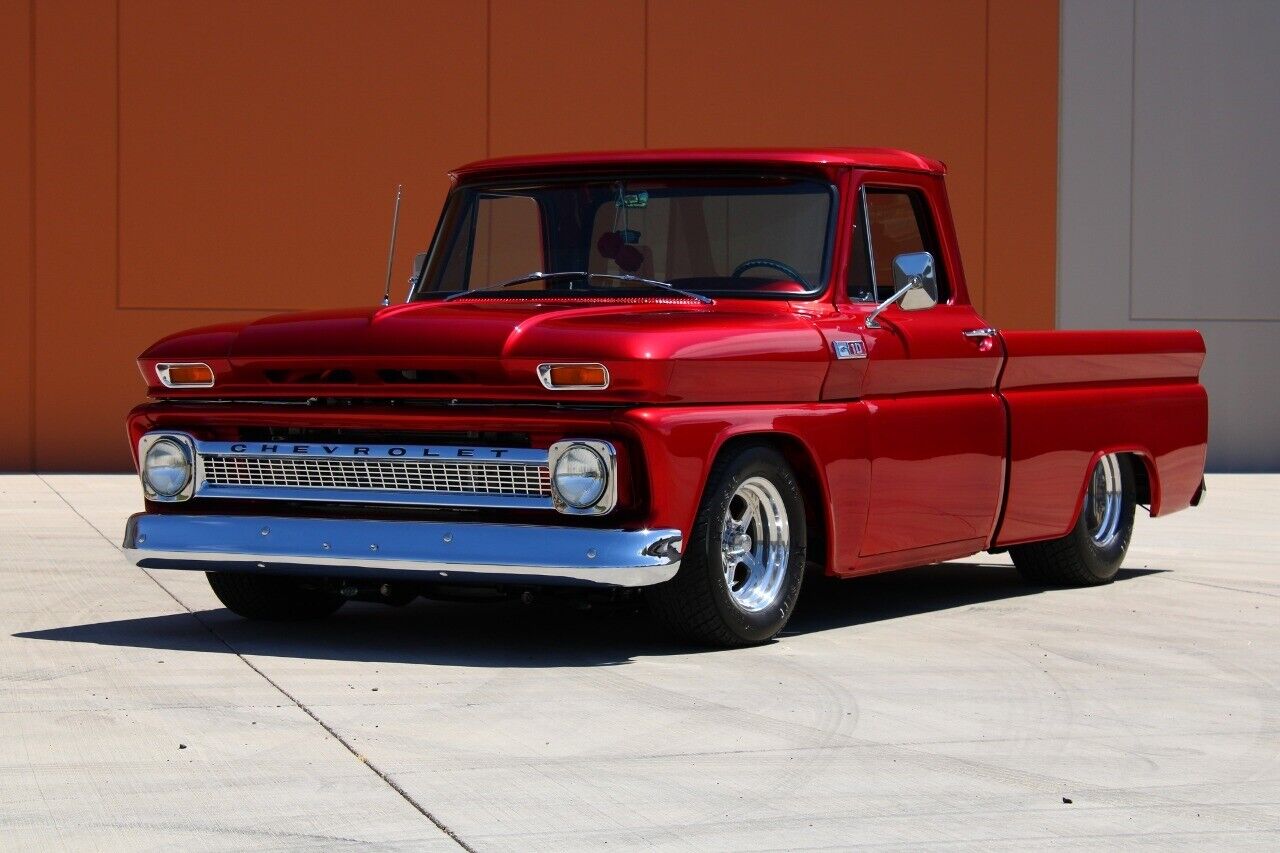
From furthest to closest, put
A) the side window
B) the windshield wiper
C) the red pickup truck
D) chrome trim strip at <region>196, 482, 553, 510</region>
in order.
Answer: the side window
the windshield wiper
chrome trim strip at <region>196, 482, 553, 510</region>
the red pickup truck

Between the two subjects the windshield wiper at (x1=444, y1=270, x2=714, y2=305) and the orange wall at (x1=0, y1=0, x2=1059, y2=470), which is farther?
the orange wall at (x1=0, y1=0, x2=1059, y2=470)

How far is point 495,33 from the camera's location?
1728 cm

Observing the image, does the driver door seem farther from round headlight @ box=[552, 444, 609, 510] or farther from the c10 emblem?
round headlight @ box=[552, 444, 609, 510]

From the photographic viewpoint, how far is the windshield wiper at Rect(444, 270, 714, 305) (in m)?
7.40

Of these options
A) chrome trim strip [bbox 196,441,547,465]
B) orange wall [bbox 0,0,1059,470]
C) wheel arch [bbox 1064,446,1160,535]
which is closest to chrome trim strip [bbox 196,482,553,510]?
chrome trim strip [bbox 196,441,547,465]

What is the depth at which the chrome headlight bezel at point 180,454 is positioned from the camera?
7117mm

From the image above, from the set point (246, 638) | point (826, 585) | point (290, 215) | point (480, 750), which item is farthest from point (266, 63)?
point (480, 750)

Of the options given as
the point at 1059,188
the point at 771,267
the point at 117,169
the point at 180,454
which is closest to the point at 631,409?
the point at 771,267

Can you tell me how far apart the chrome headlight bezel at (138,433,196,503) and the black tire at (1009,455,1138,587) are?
3.74 metres

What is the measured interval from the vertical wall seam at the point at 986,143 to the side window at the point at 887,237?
10338 millimetres

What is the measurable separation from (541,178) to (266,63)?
9.45m

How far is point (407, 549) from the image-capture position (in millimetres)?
6574

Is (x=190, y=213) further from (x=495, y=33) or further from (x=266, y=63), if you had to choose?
(x=495, y=33)

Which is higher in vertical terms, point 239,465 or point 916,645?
point 239,465
